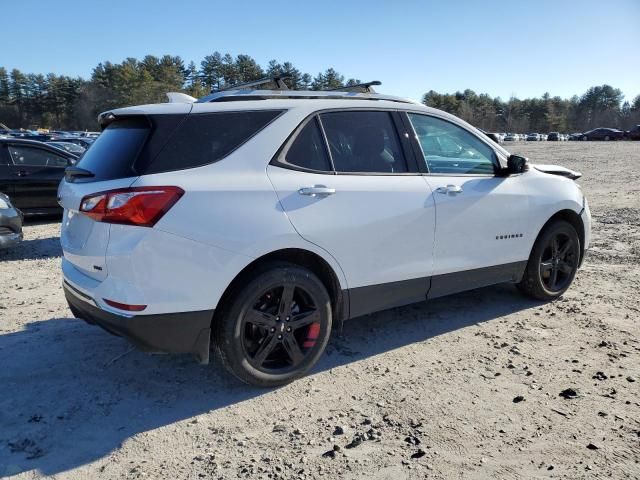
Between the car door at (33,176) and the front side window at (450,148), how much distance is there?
→ 763 cm

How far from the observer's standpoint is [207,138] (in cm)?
313

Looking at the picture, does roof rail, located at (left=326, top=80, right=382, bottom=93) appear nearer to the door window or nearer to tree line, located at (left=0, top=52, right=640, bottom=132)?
the door window

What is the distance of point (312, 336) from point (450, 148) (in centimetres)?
209

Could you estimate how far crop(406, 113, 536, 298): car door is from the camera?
4.04 m

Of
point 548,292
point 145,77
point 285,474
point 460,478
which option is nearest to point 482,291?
point 548,292

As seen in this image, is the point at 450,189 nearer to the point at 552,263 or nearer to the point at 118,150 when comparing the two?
the point at 552,263

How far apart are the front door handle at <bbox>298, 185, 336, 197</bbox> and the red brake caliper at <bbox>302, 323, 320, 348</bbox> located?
2.92 ft

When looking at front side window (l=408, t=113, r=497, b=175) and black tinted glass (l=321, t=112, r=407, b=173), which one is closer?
black tinted glass (l=321, t=112, r=407, b=173)

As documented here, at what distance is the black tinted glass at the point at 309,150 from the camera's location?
338cm

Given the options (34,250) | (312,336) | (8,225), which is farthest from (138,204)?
(34,250)

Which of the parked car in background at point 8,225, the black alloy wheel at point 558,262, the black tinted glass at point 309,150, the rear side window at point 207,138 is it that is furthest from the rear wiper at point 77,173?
the parked car in background at point 8,225

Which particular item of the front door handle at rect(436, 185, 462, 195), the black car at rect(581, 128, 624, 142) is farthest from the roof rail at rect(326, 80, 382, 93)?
the black car at rect(581, 128, 624, 142)

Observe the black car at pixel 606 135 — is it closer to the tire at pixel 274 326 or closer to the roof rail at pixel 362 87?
the roof rail at pixel 362 87

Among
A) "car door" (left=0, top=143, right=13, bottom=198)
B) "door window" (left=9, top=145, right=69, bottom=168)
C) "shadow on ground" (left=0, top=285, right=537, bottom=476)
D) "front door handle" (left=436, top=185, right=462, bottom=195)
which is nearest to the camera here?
"shadow on ground" (left=0, top=285, right=537, bottom=476)
